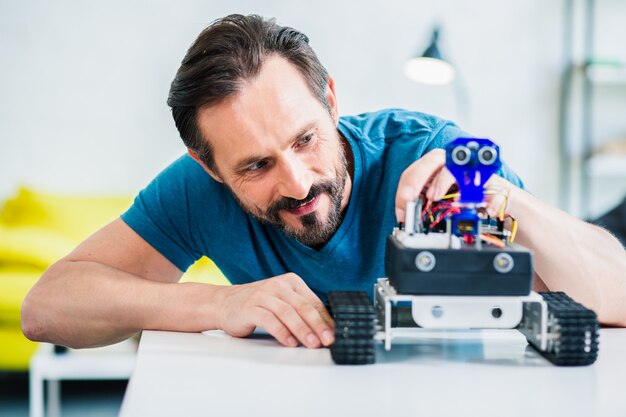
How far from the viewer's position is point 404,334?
3.19ft

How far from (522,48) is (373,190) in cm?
291

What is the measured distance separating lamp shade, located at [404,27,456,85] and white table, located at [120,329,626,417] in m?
2.34

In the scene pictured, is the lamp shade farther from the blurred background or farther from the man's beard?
the man's beard

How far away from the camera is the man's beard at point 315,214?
116cm

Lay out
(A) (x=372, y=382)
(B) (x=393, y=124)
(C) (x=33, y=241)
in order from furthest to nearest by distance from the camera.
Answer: (C) (x=33, y=241)
(B) (x=393, y=124)
(A) (x=372, y=382)

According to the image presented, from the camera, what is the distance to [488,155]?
0.76 metres

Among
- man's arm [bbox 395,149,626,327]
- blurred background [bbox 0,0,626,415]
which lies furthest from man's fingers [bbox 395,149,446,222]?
blurred background [bbox 0,0,626,415]

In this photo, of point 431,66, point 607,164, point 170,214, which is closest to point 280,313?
point 170,214

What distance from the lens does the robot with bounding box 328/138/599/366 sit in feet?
2.48

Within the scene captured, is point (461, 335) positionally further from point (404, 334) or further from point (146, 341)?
point (146, 341)

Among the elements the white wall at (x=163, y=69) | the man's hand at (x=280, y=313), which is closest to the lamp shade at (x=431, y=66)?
the white wall at (x=163, y=69)

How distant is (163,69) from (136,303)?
2.73m

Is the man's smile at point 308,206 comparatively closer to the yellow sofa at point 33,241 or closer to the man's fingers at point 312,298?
the man's fingers at point 312,298

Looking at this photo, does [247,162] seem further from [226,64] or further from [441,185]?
[441,185]
